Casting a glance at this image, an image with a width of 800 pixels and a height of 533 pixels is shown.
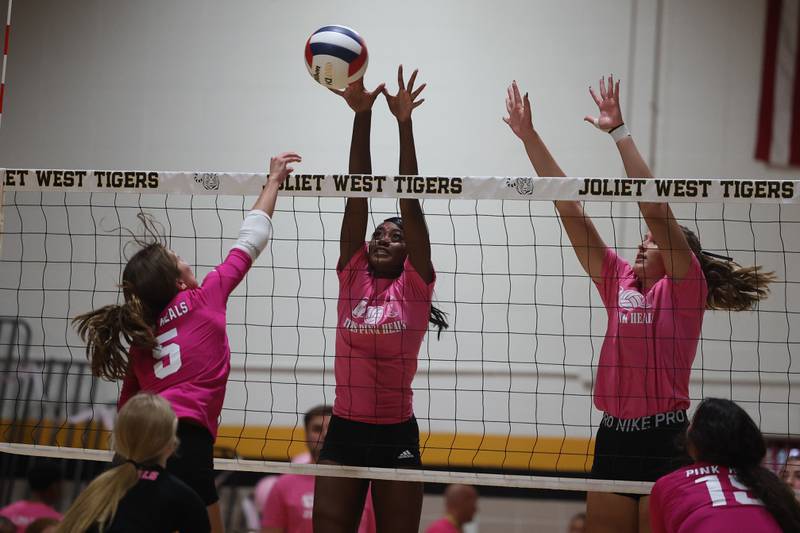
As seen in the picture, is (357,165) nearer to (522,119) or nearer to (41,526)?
(522,119)

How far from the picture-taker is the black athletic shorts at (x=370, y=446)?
4516 millimetres

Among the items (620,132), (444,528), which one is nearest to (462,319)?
(444,528)

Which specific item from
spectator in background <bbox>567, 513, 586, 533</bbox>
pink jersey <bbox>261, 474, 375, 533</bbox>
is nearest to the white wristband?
pink jersey <bbox>261, 474, 375, 533</bbox>

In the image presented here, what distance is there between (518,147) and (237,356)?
11.1 ft

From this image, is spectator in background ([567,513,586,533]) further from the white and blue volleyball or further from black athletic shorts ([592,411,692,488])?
the white and blue volleyball

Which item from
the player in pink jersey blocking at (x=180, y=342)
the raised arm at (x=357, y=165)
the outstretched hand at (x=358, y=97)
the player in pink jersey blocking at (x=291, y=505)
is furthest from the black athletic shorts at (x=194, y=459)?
the player in pink jersey blocking at (x=291, y=505)

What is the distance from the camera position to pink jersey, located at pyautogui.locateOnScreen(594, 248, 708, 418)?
14.1ft

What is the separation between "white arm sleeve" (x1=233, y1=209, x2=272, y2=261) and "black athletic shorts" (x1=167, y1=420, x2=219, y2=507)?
802mm

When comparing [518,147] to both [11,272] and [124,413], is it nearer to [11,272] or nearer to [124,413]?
[11,272]

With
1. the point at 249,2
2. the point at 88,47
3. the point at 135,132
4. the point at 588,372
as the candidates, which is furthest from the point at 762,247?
the point at 88,47

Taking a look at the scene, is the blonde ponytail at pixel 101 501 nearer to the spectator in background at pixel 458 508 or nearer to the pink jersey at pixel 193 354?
the pink jersey at pixel 193 354

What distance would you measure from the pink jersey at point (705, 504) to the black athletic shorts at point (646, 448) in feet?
1.80

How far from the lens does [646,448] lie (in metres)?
4.31

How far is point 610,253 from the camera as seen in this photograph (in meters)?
4.63
